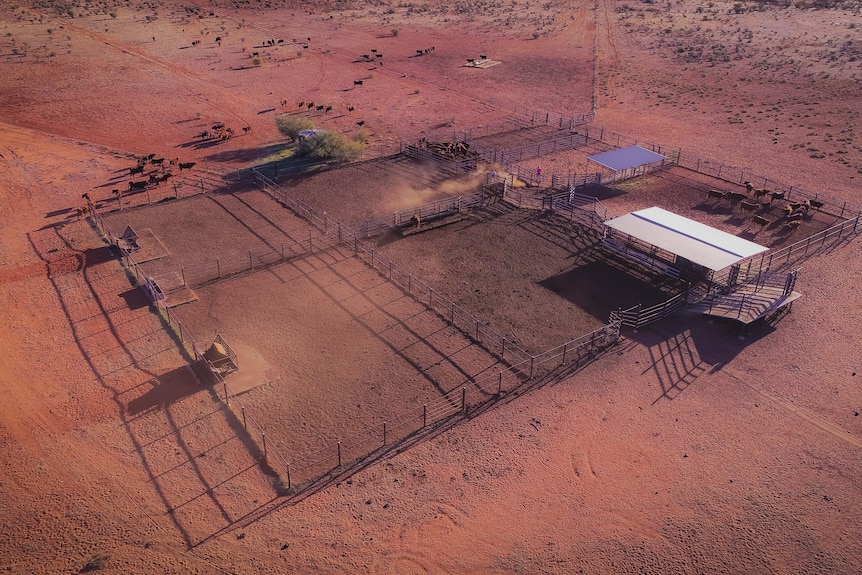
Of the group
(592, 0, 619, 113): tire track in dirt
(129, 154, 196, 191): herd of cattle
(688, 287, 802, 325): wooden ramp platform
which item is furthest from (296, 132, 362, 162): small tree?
(688, 287, 802, 325): wooden ramp platform

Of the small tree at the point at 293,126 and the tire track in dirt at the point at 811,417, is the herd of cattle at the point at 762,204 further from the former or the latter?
the small tree at the point at 293,126

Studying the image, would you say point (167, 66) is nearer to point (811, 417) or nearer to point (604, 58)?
point (604, 58)

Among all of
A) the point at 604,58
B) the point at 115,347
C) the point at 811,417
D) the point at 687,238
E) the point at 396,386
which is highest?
the point at 115,347

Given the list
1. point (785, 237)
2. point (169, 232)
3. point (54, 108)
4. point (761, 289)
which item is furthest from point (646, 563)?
point (54, 108)

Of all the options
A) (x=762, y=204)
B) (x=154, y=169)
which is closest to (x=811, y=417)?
(x=762, y=204)

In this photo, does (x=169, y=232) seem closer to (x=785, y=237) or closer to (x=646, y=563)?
(x=646, y=563)

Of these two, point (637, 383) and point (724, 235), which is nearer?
point (637, 383)

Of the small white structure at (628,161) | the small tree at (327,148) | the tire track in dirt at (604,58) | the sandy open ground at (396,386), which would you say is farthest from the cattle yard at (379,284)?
the tire track in dirt at (604,58)
